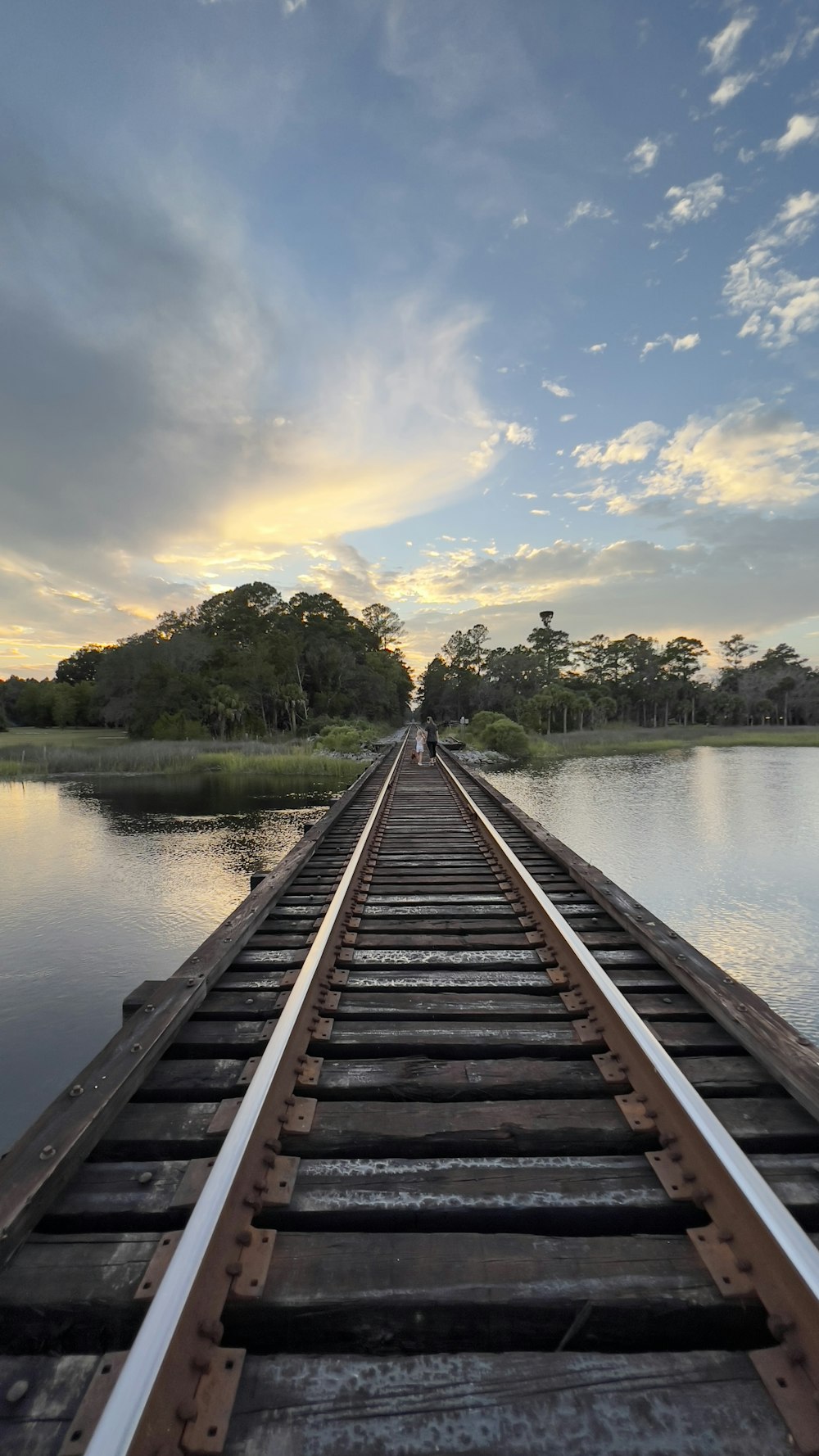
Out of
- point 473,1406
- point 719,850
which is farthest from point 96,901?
point 719,850

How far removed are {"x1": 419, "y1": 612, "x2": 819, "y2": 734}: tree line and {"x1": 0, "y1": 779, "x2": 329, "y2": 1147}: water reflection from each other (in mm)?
54763

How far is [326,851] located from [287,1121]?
5.05m

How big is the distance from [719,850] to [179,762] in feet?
78.2

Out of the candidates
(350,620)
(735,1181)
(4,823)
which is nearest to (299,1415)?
(735,1181)

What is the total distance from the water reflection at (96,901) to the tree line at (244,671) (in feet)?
86.6

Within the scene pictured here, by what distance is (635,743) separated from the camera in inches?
1735

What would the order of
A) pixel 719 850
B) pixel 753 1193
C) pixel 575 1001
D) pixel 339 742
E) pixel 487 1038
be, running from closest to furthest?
pixel 753 1193
pixel 487 1038
pixel 575 1001
pixel 719 850
pixel 339 742

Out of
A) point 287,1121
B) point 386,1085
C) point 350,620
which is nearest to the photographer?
point 287,1121

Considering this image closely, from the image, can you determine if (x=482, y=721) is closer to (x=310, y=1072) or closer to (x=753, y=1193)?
(x=310, y=1072)

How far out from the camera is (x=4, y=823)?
1642 centimetres

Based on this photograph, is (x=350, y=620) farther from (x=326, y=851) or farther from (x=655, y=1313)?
(x=655, y=1313)

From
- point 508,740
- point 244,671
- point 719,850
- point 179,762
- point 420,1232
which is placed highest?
point 244,671

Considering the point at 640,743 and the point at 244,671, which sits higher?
the point at 244,671

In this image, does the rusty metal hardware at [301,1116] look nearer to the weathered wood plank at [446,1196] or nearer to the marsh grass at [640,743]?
the weathered wood plank at [446,1196]
